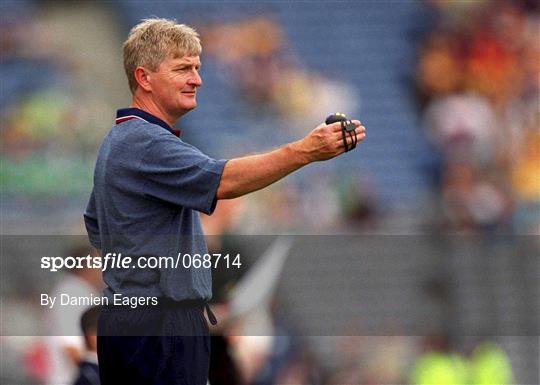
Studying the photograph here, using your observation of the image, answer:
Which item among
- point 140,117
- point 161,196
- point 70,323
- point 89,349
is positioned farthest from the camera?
point 70,323

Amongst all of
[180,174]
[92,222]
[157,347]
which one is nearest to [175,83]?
[180,174]

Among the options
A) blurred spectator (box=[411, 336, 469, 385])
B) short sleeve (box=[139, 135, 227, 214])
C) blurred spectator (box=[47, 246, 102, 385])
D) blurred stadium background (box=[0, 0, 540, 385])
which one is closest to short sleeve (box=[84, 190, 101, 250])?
short sleeve (box=[139, 135, 227, 214])

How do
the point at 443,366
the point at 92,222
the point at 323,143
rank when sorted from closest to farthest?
the point at 323,143, the point at 92,222, the point at 443,366

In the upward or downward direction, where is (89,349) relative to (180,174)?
downward

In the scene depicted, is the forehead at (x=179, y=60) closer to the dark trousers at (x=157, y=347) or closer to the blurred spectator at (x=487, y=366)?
the dark trousers at (x=157, y=347)

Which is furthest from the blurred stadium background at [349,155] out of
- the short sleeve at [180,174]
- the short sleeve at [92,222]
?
the short sleeve at [180,174]

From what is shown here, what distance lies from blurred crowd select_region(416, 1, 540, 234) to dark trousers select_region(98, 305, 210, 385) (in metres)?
5.76

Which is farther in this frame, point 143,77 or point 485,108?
point 485,108

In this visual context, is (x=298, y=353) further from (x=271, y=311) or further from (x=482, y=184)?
(x=482, y=184)

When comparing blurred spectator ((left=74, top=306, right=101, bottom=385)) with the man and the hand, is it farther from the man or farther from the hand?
the hand

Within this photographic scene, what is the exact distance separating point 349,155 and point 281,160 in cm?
749

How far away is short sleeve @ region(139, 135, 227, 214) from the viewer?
3.37m

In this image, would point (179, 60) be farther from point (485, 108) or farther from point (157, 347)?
point (485, 108)

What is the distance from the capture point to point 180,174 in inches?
133
